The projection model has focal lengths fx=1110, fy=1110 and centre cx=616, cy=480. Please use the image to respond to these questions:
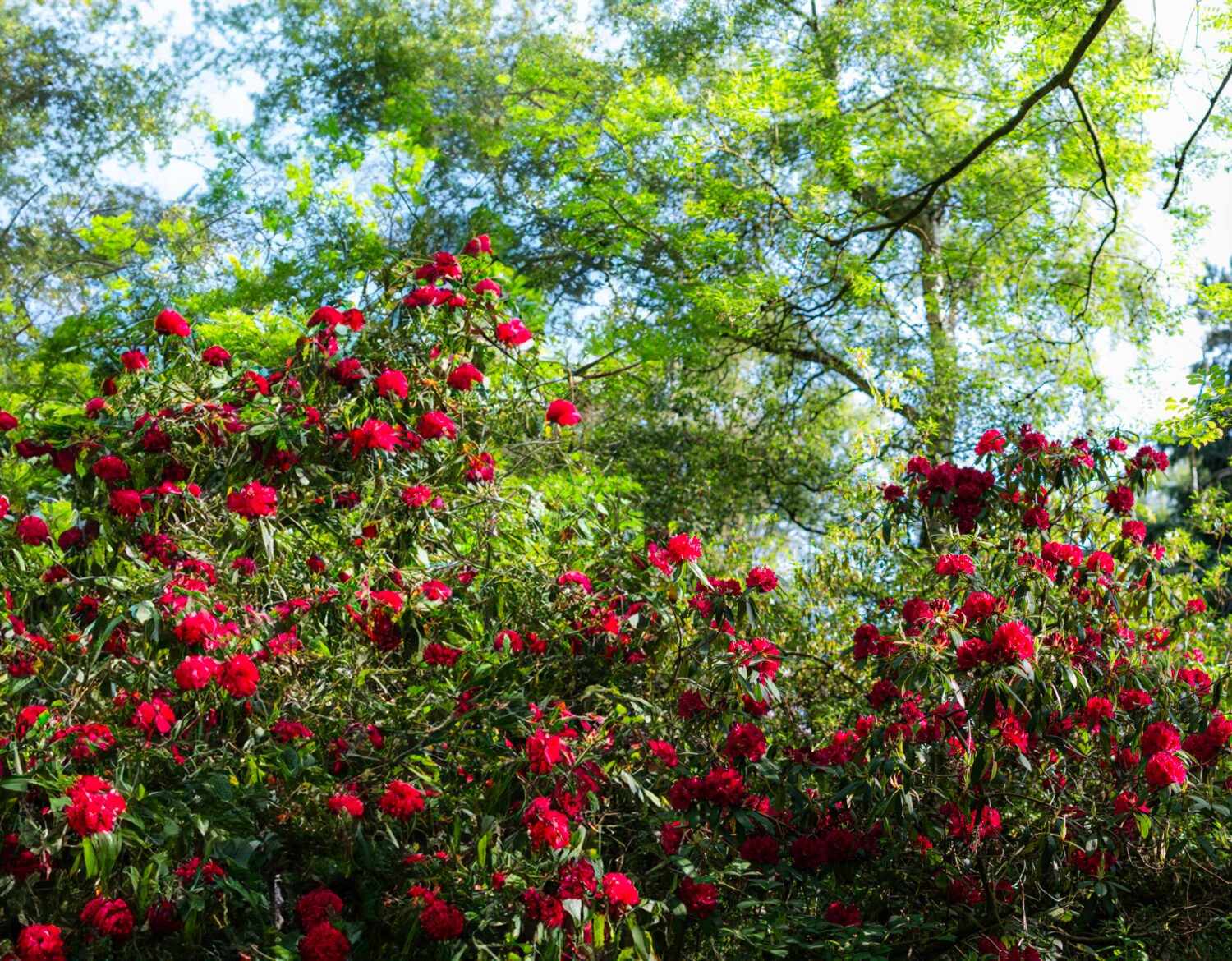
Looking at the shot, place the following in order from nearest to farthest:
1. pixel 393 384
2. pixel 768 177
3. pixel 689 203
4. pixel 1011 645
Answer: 1. pixel 1011 645
2. pixel 393 384
3. pixel 689 203
4. pixel 768 177

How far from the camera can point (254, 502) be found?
8.18 ft

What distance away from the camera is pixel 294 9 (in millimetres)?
11570

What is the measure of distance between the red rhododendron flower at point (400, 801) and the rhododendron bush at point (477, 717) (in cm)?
5

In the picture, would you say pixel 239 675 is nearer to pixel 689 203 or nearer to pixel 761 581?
Result: pixel 761 581

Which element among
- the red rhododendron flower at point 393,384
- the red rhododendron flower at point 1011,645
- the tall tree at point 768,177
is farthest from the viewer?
the tall tree at point 768,177

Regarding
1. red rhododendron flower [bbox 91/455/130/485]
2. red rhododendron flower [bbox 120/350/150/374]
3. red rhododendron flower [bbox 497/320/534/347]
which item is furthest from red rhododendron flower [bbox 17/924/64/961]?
red rhododendron flower [bbox 497/320/534/347]

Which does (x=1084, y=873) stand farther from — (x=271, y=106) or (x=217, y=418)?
(x=271, y=106)

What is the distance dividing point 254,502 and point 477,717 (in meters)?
0.75

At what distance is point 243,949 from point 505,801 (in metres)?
0.62

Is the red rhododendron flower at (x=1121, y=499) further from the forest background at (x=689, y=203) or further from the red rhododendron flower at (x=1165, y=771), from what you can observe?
the forest background at (x=689, y=203)

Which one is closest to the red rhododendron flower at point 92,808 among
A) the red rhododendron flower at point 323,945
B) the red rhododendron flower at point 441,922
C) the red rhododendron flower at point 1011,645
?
the red rhododendron flower at point 323,945

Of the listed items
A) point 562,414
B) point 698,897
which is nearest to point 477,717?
point 698,897

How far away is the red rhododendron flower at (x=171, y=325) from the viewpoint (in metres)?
2.94

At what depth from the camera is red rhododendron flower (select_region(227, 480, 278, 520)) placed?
249 cm
